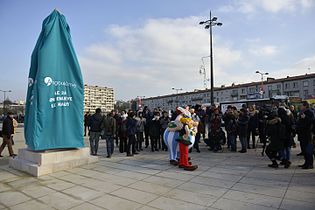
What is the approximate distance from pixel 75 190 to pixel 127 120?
440 centimetres

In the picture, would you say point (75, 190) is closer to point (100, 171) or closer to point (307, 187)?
point (100, 171)

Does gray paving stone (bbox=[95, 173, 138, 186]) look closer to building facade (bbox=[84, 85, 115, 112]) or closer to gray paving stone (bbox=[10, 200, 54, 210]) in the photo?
gray paving stone (bbox=[10, 200, 54, 210])

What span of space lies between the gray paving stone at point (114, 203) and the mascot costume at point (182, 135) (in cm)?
279

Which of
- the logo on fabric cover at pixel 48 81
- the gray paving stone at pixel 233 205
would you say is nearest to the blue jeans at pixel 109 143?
the logo on fabric cover at pixel 48 81

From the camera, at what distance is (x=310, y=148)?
22.7 ft

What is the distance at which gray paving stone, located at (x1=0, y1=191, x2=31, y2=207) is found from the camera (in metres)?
4.68

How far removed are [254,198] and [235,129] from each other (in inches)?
221

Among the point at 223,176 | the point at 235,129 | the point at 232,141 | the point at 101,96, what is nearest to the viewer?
the point at 223,176

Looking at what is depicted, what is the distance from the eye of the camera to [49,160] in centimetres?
689

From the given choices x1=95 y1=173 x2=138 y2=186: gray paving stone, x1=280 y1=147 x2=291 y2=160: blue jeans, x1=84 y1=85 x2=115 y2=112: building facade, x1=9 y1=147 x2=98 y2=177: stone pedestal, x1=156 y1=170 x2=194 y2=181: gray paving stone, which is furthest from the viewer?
x1=84 y1=85 x2=115 y2=112: building facade

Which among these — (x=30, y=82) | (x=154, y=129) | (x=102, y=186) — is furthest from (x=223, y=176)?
(x=30, y=82)

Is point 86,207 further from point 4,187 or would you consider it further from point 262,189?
point 262,189

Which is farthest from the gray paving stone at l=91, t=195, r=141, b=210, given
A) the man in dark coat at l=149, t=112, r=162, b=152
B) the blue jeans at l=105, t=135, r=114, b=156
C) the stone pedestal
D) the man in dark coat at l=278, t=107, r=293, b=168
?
the man in dark coat at l=149, t=112, r=162, b=152

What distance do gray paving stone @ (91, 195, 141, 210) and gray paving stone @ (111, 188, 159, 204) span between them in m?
0.15
